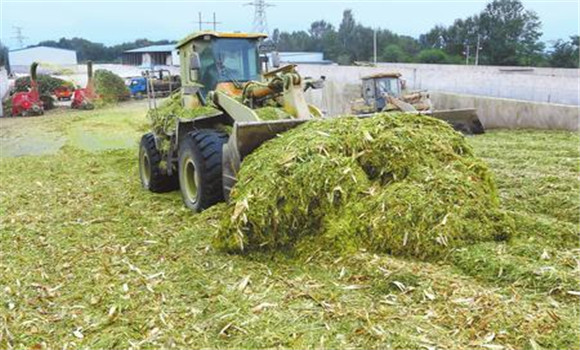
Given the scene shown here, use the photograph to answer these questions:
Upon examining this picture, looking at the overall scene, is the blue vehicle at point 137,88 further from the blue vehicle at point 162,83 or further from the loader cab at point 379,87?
the blue vehicle at point 162,83

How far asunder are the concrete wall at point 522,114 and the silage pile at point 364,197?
28.4 ft

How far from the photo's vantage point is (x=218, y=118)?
667 cm

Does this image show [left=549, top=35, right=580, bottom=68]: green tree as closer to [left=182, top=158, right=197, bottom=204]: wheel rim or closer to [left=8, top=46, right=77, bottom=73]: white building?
[left=182, top=158, right=197, bottom=204]: wheel rim

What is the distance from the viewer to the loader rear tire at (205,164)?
5844mm

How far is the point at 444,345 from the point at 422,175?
6.19ft

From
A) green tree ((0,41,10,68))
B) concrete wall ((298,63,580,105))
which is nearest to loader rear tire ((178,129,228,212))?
concrete wall ((298,63,580,105))

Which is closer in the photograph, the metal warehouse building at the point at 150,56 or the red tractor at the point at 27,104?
the red tractor at the point at 27,104

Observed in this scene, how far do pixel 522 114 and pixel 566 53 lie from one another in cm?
3279

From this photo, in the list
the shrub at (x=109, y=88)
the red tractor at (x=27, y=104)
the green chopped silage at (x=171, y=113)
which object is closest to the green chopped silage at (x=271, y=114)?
the green chopped silage at (x=171, y=113)

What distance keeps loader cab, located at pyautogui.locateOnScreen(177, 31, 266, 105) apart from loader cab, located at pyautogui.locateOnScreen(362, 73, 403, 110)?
8478 mm

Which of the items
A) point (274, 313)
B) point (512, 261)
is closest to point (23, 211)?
point (274, 313)

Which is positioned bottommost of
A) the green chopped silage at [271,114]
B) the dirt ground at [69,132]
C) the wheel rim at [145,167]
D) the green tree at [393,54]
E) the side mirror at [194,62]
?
the dirt ground at [69,132]

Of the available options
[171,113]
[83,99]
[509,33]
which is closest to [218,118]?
[171,113]

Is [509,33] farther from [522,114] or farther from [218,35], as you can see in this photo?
[218,35]
